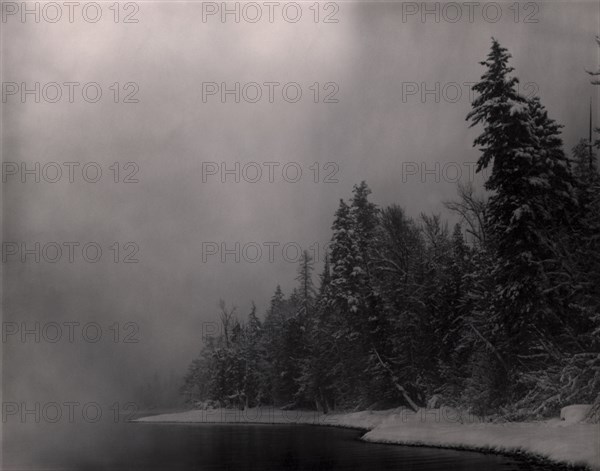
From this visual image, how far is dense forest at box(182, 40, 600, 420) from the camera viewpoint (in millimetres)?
19484

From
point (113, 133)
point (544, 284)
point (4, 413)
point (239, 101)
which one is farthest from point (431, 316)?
point (4, 413)

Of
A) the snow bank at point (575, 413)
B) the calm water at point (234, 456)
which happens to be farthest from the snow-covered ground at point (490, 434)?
the calm water at point (234, 456)

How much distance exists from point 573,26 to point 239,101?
10.0 meters

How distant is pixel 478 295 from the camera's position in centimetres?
2502

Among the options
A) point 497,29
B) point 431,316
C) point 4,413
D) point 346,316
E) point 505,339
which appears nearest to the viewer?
point 4,413

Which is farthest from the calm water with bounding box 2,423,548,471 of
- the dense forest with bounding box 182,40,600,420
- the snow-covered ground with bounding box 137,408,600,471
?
the dense forest with bounding box 182,40,600,420

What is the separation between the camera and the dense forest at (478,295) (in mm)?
19484

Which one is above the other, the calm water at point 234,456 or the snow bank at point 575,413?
the snow bank at point 575,413

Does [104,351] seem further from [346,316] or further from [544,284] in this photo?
[346,316]

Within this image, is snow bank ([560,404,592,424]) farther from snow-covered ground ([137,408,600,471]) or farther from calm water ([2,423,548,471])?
calm water ([2,423,548,471])

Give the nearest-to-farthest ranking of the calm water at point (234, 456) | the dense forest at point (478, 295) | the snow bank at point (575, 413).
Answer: the calm water at point (234, 456)
the snow bank at point (575, 413)
the dense forest at point (478, 295)

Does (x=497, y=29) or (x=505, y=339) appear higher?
(x=497, y=29)

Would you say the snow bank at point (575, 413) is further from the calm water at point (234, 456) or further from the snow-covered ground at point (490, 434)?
the calm water at point (234, 456)

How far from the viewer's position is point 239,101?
65.3 feet
